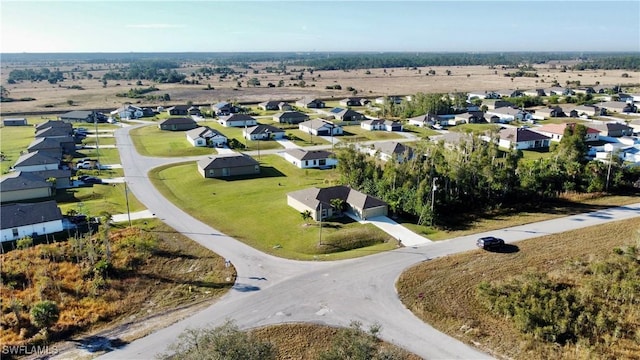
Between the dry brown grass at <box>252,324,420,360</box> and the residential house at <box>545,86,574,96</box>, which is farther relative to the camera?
the residential house at <box>545,86,574,96</box>

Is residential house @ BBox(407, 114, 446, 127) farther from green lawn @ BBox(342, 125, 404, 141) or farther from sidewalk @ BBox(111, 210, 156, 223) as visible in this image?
sidewalk @ BBox(111, 210, 156, 223)

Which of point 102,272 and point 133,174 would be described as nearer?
point 102,272

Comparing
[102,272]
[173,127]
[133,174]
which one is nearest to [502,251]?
[102,272]

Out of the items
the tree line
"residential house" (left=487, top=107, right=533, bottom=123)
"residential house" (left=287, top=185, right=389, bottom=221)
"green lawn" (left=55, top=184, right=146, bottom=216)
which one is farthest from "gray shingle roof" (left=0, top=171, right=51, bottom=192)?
"residential house" (left=487, top=107, right=533, bottom=123)

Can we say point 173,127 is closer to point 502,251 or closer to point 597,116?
point 502,251

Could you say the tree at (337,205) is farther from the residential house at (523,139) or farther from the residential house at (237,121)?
the residential house at (237,121)
